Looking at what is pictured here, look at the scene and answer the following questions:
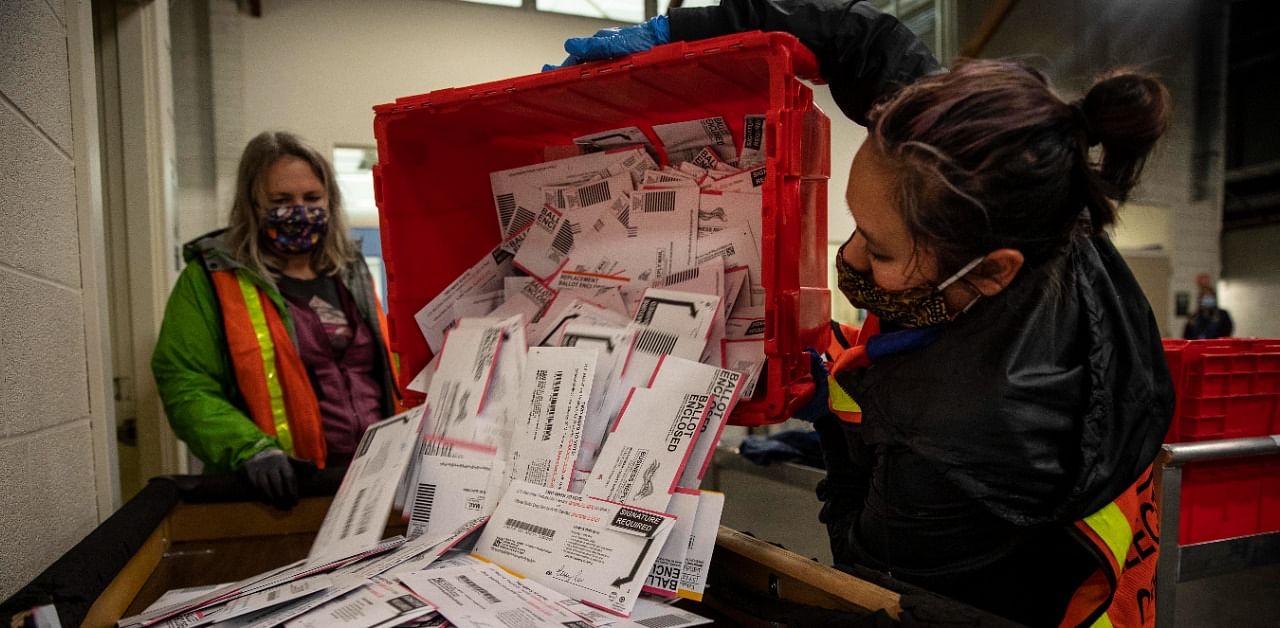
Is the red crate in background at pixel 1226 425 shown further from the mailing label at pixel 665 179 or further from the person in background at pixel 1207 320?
the person in background at pixel 1207 320

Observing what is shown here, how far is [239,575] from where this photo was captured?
108 cm

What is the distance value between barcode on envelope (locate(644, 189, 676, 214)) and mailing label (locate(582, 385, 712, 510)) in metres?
0.32

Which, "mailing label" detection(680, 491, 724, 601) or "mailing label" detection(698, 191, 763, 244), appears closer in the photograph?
"mailing label" detection(680, 491, 724, 601)

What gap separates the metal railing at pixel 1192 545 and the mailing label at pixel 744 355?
88 cm

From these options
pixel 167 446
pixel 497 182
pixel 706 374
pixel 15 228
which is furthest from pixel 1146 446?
pixel 167 446

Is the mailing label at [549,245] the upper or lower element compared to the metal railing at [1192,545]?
upper

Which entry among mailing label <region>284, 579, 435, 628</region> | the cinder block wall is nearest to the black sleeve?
mailing label <region>284, 579, 435, 628</region>

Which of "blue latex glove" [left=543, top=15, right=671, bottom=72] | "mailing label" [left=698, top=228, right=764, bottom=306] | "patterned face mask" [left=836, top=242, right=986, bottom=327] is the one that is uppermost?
"blue latex glove" [left=543, top=15, right=671, bottom=72]

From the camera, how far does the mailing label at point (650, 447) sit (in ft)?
2.77

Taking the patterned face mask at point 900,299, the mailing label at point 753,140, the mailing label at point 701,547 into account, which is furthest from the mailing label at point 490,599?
the mailing label at point 753,140

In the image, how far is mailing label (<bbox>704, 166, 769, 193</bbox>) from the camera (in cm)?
105

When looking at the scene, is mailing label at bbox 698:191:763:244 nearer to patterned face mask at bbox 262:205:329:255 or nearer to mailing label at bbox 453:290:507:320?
mailing label at bbox 453:290:507:320

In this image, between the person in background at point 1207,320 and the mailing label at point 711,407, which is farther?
the person in background at point 1207,320

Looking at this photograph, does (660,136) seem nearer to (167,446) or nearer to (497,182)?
(497,182)
